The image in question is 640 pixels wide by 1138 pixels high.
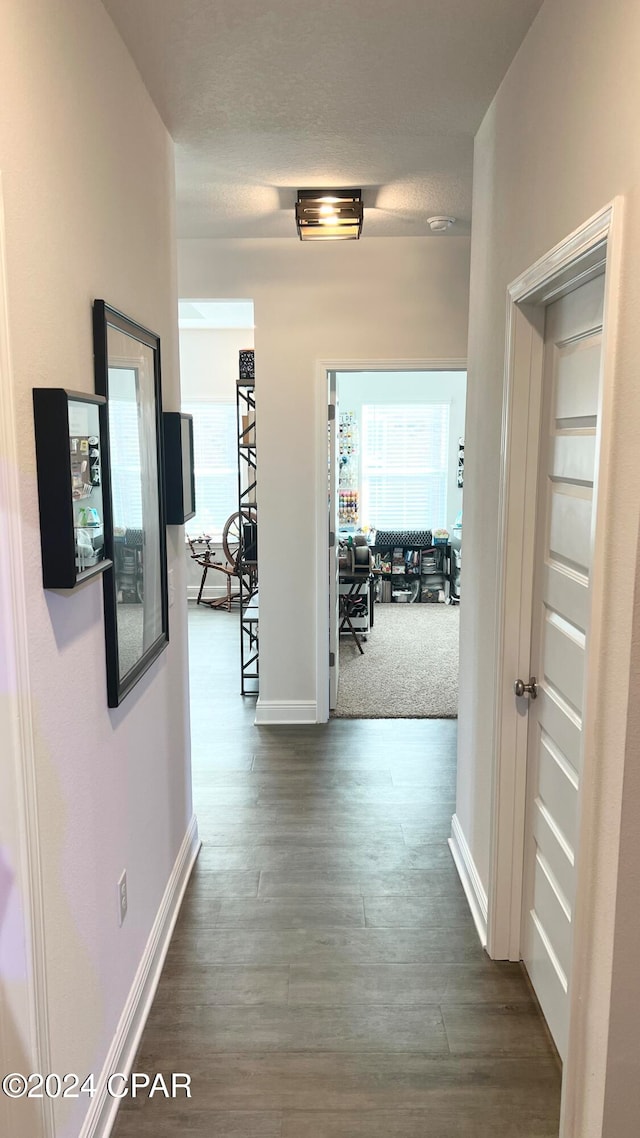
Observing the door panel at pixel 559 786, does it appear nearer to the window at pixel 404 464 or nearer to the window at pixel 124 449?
the window at pixel 124 449

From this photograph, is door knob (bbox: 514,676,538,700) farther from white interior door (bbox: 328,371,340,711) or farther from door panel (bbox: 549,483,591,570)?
white interior door (bbox: 328,371,340,711)

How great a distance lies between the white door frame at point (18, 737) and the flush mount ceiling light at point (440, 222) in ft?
9.57

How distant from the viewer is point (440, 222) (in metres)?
3.75

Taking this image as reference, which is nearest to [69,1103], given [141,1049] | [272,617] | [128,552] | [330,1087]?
[141,1049]

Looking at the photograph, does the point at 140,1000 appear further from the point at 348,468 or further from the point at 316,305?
the point at 348,468

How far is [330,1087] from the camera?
196cm

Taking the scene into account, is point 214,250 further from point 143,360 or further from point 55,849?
point 55,849

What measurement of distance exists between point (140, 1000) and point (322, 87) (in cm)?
274

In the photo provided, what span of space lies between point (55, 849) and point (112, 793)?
412mm

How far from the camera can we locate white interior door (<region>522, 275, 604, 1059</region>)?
1.85 meters

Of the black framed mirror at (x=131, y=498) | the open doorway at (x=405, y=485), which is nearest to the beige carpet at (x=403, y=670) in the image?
the open doorway at (x=405, y=485)

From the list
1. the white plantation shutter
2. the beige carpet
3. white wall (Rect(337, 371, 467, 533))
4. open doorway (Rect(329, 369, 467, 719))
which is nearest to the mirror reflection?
the white plantation shutter

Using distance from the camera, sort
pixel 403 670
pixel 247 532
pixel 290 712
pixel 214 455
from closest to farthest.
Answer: pixel 290 712 → pixel 247 532 → pixel 403 670 → pixel 214 455

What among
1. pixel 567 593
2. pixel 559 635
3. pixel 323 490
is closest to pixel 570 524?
pixel 567 593
